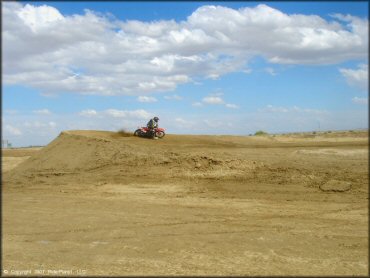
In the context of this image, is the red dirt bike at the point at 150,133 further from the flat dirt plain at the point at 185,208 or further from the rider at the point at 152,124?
the flat dirt plain at the point at 185,208

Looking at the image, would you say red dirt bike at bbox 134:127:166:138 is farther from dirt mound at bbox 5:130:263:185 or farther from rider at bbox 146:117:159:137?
dirt mound at bbox 5:130:263:185

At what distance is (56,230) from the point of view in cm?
1180

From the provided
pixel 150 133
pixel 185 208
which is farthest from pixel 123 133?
pixel 185 208

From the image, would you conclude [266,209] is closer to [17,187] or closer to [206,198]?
[206,198]

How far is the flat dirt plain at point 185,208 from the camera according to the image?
8922mm

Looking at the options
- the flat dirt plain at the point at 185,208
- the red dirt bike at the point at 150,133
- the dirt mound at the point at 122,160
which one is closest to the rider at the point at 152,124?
the red dirt bike at the point at 150,133

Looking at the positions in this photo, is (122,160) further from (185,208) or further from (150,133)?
(185,208)

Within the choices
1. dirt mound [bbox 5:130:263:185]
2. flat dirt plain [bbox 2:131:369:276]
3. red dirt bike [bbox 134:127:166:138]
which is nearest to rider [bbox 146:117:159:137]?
red dirt bike [bbox 134:127:166:138]

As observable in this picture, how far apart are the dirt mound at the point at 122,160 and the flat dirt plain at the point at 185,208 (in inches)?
2.5

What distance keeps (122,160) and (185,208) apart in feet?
22.0

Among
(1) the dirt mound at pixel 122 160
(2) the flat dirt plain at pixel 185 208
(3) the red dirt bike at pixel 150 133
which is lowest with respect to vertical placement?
(2) the flat dirt plain at pixel 185 208

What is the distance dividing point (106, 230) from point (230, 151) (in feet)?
31.1

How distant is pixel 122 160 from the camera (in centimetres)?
1998

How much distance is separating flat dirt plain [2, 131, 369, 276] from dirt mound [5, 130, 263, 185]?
0.06 metres
